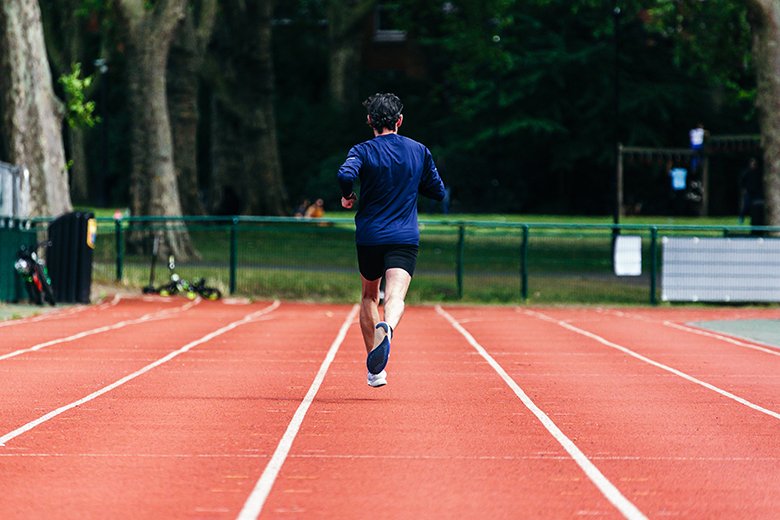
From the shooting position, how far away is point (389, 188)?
10406 mm

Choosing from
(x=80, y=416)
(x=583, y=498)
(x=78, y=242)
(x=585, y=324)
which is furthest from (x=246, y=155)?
(x=583, y=498)

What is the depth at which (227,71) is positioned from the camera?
44375 millimetres

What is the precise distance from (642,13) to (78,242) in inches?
1624

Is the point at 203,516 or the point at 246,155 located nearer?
the point at 203,516

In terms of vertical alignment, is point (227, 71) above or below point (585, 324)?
above

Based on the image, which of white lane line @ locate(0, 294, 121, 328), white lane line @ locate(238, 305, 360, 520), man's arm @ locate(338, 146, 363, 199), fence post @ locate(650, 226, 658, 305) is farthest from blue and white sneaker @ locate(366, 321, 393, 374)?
fence post @ locate(650, 226, 658, 305)

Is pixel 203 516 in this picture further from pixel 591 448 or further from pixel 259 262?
pixel 259 262

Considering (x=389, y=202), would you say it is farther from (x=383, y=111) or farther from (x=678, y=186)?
(x=678, y=186)

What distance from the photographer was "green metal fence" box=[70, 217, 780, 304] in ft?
88.3

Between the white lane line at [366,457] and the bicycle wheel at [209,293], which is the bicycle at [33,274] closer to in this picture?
the bicycle wheel at [209,293]

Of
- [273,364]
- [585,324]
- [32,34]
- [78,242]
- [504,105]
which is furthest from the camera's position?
[504,105]

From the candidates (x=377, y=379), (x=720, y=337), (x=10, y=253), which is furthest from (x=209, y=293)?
(x=377, y=379)

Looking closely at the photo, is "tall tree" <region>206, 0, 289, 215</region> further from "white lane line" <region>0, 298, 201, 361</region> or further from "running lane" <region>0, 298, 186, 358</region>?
"running lane" <region>0, 298, 186, 358</region>

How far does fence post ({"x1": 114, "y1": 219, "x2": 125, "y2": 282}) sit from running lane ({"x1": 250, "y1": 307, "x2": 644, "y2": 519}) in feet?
46.5
